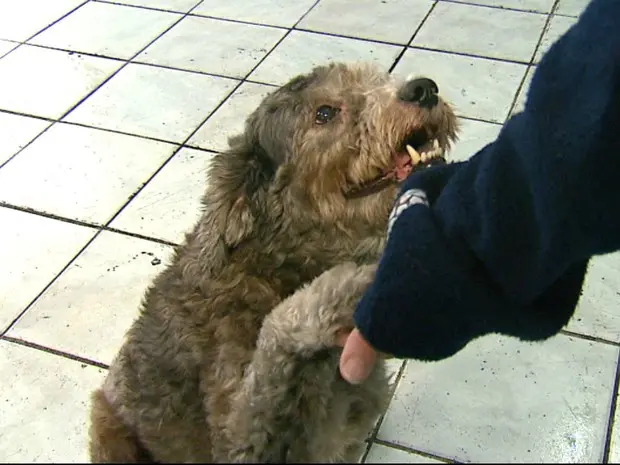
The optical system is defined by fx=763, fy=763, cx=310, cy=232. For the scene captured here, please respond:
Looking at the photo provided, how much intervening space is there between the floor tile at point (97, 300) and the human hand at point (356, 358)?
1354mm

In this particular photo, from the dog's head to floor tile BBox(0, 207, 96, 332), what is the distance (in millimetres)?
1045

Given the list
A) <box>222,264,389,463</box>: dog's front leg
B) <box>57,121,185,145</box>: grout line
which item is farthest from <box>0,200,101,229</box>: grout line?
<box>222,264,389,463</box>: dog's front leg

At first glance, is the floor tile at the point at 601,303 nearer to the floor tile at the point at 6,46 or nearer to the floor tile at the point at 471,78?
the floor tile at the point at 471,78

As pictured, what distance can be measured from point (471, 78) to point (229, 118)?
1.02 meters

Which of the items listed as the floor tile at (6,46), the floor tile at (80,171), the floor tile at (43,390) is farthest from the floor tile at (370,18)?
the floor tile at (43,390)

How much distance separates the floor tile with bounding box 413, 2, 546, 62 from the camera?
338cm

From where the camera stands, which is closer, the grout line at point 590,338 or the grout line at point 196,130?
the grout line at point 590,338

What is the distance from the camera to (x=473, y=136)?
112 inches

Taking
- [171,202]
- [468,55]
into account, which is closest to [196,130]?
[171,202]

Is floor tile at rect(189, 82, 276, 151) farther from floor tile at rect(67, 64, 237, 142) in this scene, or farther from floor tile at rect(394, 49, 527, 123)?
floor tile at rect(394, 49, 527, 123)

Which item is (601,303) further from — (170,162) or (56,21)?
(56,21)

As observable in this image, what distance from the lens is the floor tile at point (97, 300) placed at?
224 cm

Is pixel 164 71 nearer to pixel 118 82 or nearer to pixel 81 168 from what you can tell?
pixel 118 82

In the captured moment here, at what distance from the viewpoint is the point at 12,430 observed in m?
1.90
